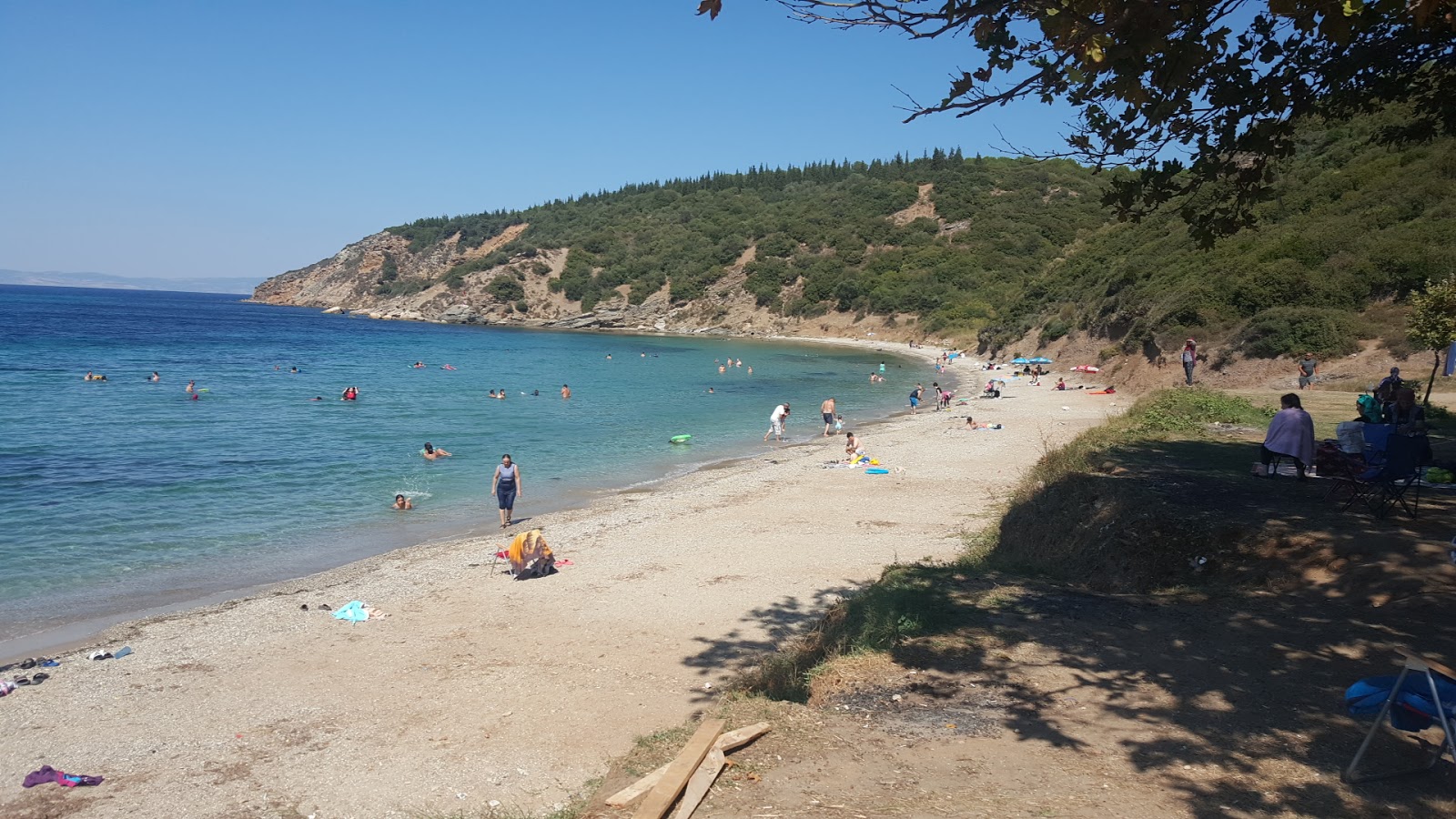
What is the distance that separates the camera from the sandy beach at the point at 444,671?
22.6 feet

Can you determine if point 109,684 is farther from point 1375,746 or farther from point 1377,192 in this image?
point 1377,192

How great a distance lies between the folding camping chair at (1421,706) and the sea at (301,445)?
499 inches

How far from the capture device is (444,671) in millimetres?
9016

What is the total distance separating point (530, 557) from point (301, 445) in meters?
15.6

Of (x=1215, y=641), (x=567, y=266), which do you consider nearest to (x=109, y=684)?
(x=1215, y=641)

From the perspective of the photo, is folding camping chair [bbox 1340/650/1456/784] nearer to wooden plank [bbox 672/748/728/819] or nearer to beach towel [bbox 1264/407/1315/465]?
wooden plank [bbox 672/748/728/819]

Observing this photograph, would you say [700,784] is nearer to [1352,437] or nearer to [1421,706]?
[1421,706]

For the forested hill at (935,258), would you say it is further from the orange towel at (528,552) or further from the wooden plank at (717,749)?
the wooden plank at (717,749)

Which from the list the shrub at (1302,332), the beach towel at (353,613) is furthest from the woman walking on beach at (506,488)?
the shrub at (1302,332)

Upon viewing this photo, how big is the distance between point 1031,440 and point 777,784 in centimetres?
1997

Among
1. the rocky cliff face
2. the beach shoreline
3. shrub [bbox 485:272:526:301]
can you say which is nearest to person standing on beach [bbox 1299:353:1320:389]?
the beach shoreline

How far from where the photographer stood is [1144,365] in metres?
32.0

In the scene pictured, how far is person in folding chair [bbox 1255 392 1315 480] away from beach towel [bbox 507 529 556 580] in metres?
8.98

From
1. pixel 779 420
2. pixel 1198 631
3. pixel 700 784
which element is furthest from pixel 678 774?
pixel 779 420
